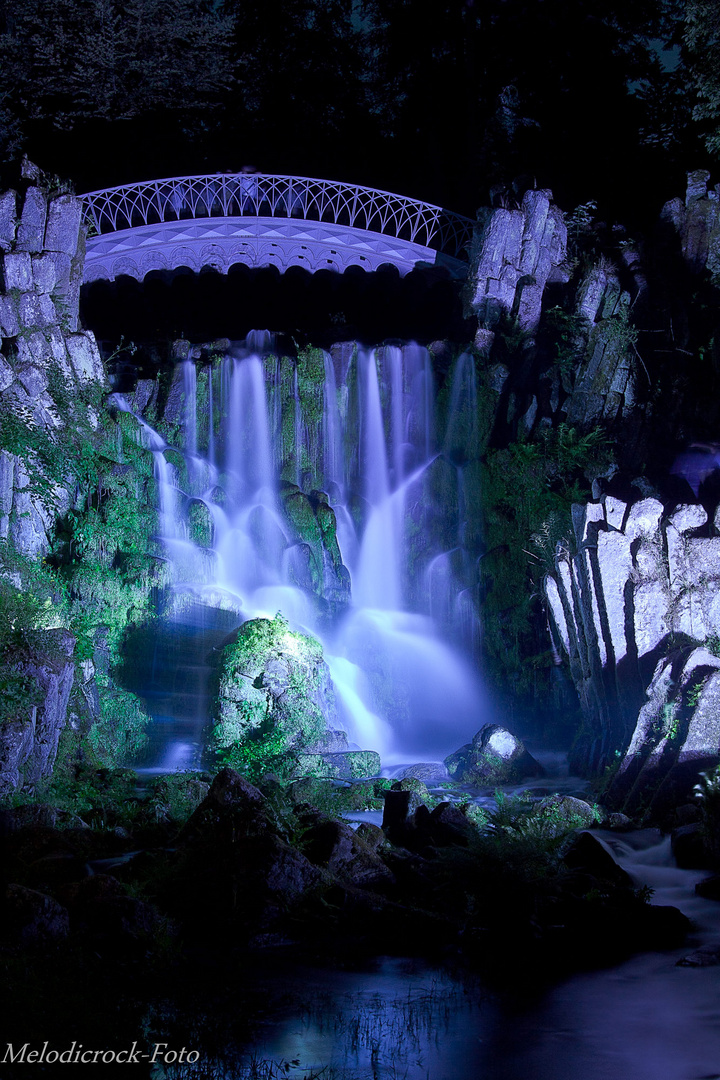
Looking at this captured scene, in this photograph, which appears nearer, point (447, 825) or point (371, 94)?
→ point (447, 825)

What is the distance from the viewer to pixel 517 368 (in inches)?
763

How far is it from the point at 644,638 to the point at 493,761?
8.71 ft

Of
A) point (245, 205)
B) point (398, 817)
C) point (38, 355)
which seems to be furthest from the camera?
point (245, 205)

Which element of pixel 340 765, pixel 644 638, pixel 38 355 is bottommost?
pixel 340 765

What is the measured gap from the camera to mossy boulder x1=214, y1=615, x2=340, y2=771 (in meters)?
12.2

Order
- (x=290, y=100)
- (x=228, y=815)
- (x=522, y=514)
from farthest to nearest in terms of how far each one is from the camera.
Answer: (x=290, y=100), (x=522, y=514), (x=228, y=815)

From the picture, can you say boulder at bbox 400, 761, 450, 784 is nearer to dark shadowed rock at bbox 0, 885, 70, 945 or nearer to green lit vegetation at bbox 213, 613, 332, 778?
green lit vegetation at bbox 213, 613, 332, 778

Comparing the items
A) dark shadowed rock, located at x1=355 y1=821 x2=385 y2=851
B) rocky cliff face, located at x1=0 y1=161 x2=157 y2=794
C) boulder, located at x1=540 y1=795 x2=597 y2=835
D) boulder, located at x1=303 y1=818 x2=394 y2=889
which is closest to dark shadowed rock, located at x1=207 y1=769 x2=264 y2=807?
boulder, located at x1=303 y1=818 x2=394 y2=889

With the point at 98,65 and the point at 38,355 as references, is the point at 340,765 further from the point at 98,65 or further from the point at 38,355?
the point at 98,65

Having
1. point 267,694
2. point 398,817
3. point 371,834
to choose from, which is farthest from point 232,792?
point 267,694

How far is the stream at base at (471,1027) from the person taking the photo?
16.4ft

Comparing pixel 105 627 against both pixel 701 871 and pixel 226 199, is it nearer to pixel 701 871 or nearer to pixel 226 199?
pixel 701 871

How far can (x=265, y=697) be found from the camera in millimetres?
12492

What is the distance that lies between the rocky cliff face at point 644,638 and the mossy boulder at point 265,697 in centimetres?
380
